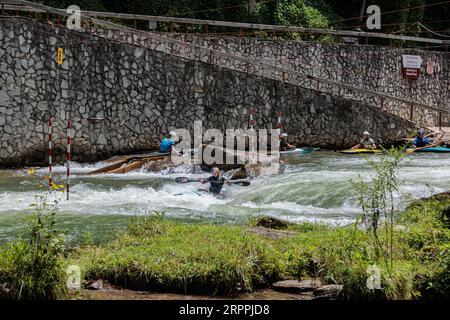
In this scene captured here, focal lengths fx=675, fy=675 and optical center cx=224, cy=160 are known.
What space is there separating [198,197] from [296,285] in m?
7.47

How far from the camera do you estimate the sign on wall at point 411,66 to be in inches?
1192

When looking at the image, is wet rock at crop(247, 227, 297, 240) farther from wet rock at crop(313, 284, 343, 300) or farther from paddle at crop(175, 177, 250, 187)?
paddle at crop(175, 177, 250, 187)

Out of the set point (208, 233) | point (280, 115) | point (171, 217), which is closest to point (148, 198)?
point (171, 217)


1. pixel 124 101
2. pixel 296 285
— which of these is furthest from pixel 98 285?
pixel 124 101

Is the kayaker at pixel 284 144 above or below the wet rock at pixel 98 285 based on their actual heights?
above

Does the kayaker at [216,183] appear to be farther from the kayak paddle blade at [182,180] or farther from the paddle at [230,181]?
the kayak paddle blade at [182,180]

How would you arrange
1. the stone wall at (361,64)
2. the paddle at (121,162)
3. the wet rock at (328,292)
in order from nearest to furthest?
the wet rock at (328,292), the paddle at (121,162), the stone wall at (361,64)

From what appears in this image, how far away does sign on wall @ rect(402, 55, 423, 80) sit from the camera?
3028 centimetres

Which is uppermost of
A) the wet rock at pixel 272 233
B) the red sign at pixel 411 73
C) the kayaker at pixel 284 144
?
the red sign at pixel 411 73

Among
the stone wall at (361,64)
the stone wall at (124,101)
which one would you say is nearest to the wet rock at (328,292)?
the stone wall at (124,101)

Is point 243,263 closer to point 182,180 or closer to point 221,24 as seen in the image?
point 182,180

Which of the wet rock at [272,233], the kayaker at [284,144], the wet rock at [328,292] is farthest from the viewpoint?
the kayaker at [284,144]

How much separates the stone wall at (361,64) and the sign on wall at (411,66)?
22cm

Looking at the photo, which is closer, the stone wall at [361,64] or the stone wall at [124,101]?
the stone wall at [124,101]
